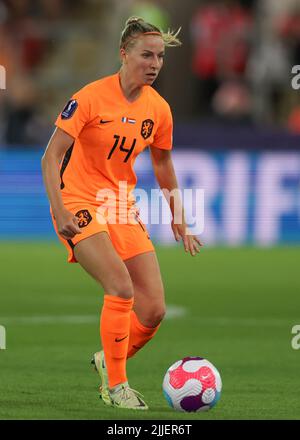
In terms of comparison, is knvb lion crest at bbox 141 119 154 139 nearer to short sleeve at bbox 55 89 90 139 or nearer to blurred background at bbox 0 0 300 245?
short sleeve at bbox 55 89 90 139

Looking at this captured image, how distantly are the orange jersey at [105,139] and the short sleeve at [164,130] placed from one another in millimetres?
69

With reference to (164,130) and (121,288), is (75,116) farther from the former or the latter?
(121,288)

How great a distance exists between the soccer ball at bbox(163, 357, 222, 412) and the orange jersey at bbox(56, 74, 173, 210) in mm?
1172

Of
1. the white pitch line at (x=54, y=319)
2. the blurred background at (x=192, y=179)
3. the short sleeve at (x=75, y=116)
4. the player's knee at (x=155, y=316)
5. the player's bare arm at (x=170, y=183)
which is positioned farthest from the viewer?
the white pitch line at (x=54, y=319)

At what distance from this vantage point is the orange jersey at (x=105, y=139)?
764 cm

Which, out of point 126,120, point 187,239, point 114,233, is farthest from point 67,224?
point 187,239

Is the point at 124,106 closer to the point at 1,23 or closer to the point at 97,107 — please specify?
the point at 97,107

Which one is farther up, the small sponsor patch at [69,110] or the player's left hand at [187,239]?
the small sponsor patch at [69,110]

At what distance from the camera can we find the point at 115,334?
7.39 m

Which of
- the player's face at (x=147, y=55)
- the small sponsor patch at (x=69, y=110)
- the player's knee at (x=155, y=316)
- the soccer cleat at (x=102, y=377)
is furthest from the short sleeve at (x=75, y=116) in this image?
the soccer cleat at (x=102, y=377)

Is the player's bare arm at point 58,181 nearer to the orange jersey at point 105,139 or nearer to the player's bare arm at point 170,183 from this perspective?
the orange jersey at point 105,139

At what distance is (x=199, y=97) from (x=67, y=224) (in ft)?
45.8

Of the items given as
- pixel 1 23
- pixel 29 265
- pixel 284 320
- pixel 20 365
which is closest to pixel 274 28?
pixel 1 23

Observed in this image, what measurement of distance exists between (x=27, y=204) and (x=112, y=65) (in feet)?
11.9
